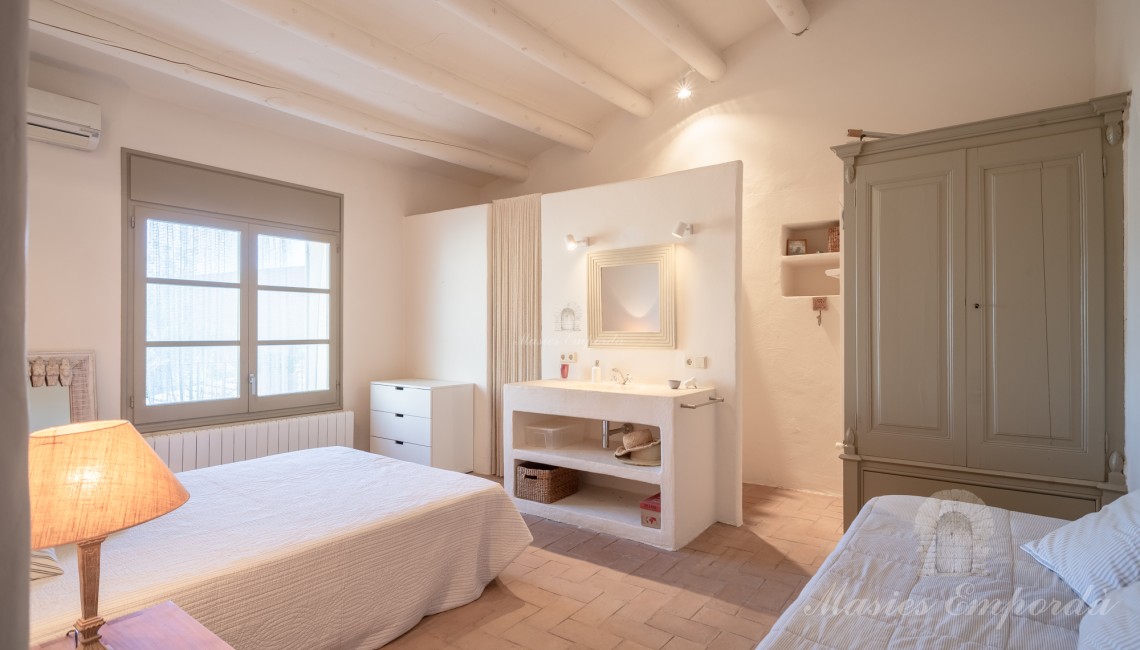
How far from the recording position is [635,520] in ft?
11.9

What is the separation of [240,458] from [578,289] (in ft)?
9.09

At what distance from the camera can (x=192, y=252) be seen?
4184mm

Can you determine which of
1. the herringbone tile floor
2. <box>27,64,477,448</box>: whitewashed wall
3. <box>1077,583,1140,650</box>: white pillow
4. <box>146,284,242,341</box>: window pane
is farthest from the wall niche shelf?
<box>146,284,242,341</box>: window pane

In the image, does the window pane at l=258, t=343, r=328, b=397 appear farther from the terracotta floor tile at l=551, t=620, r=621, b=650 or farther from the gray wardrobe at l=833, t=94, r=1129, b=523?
the gray wardrobe at l=833, t=94, r=1129, b=523

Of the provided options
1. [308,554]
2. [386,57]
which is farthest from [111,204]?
[308,554]

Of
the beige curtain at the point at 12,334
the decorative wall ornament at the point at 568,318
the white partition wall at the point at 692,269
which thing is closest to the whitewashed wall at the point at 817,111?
the white partition wall at the point at 692,269

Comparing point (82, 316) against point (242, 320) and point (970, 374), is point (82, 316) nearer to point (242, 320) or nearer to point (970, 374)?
point (242, 320)

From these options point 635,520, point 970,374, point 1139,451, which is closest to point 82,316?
point 635,520

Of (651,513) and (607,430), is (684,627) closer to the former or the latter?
(651,513)

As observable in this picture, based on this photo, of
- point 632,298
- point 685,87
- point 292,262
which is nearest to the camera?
point 632,298

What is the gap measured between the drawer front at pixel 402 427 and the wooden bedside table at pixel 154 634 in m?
3.19

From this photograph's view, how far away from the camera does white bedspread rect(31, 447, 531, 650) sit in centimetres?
182

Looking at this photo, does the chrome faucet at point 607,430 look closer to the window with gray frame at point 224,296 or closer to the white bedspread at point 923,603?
the white bedspread at point 923,603

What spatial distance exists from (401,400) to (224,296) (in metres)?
1.57
